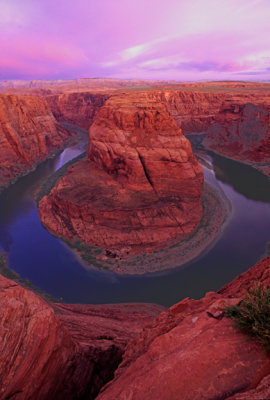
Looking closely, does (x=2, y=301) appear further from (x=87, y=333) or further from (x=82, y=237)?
(x=82, y=237)

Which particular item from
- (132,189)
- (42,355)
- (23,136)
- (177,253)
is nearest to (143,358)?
(42,355)

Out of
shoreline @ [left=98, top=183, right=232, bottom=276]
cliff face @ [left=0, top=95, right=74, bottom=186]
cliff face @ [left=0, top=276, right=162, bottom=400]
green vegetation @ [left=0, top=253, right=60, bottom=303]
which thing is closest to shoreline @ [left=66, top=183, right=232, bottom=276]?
shoreline @ [left=98, top=183, right=232, bottom=276]

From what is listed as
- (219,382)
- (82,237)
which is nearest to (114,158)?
(82,237)

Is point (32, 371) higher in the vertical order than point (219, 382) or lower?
lower

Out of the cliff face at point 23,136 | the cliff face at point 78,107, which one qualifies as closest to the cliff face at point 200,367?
the cliff face at point 23,136

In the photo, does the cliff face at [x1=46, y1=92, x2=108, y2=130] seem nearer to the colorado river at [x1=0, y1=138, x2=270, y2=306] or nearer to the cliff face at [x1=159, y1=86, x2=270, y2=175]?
the cliff face at [x1=159, y1=86, x2=270, y2=175]

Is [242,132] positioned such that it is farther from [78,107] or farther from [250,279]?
[78,107]
